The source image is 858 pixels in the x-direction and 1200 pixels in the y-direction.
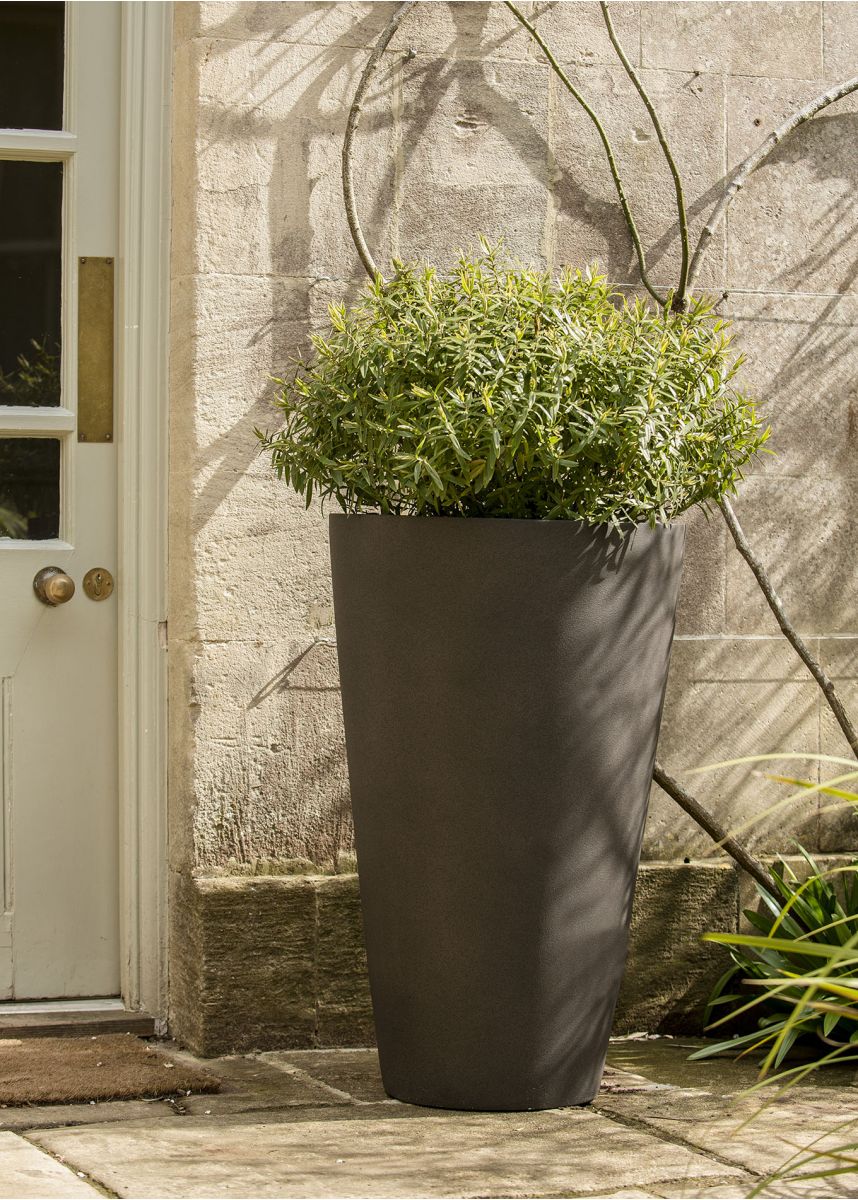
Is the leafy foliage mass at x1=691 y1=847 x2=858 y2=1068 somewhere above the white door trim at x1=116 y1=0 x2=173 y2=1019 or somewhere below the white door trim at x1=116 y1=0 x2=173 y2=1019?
below

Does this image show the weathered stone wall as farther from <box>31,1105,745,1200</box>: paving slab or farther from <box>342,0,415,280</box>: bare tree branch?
<box>342,0,415,280</box>: bare tree branch

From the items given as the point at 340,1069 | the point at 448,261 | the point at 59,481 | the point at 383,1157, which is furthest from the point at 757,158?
→ the point at 383,1157

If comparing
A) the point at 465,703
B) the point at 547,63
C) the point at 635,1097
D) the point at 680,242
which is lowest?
the point at 635,1097

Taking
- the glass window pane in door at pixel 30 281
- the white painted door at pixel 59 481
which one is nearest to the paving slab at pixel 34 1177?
the white painted door at pixel 59 481

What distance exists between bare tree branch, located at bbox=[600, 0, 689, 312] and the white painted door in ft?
3.61

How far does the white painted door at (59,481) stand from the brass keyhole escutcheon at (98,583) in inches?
0.4

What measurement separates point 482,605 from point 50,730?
1205mm

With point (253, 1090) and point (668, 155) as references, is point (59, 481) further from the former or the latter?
point (668, 155)

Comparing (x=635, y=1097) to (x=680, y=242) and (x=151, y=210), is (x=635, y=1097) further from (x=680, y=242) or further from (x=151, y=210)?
(x=151, y=210)

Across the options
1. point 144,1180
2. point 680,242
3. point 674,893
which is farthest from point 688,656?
point 144,1180

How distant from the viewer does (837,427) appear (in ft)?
11.5

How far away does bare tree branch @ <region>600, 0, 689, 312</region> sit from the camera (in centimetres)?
325

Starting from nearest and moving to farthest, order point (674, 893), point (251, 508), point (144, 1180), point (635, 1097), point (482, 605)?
point (144, 1180), point (482, 605), point (635, 1097), point (251, 508), point (674, 893)

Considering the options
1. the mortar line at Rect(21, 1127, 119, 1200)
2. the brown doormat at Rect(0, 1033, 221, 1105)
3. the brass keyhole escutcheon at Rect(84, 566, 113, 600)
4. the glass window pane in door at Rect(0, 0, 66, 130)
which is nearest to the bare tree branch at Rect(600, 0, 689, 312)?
the glass window pane in door at Rect(0, 0, 66, 130)
